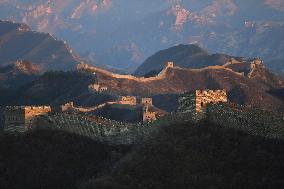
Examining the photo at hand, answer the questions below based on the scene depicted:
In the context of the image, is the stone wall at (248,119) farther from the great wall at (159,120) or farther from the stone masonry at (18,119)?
the stone masonry at (18,119)

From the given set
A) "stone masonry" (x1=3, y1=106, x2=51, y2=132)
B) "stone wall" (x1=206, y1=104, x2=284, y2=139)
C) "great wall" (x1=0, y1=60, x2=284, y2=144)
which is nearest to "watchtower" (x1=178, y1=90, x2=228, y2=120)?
"great wall" (x1=0, y1=60, x2=284, y2=144)

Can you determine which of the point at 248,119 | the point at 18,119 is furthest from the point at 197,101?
the point at 18,119

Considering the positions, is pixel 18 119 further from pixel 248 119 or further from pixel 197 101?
pixel 248 119

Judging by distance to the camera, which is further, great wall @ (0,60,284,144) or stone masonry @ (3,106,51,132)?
stone masonry @ (3,106,51,132)

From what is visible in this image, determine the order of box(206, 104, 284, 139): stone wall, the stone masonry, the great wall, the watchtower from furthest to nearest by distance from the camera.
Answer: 1. the stone masonry
2. the watchtower
3. the great wall
4. box(206, 104, 284, 139): stone wall

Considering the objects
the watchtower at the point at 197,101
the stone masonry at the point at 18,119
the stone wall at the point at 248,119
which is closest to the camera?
the stone wall at the point at 248,119

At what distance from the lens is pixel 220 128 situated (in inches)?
2621

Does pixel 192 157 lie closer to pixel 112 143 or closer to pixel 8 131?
pixel 112 143

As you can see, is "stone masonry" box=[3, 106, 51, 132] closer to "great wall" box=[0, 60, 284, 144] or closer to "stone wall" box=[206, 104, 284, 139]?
"great wall" box=[0, 60, 284, 144]

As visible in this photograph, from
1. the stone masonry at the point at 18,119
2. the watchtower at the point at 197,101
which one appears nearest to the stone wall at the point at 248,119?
the watchtower at the point at 197,101

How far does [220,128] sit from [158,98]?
13009cm

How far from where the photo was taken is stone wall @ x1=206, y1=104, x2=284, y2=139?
62.3 m

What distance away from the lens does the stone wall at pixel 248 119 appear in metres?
62.3

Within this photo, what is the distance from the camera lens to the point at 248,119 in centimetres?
6512
